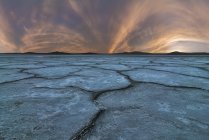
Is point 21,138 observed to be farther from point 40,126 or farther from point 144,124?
point 144,124

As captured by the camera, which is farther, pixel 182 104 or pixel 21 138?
pixel 182 104

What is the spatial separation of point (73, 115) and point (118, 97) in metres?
0.27

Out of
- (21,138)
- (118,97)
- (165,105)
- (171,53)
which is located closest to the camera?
(21,138)

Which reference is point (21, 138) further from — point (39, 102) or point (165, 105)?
point (165, 105)

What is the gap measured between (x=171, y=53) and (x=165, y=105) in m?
4.35

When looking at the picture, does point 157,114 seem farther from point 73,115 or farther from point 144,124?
point 73,115

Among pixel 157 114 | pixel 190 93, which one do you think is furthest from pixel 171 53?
pixel 157 114

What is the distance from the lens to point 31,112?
72 centimetres

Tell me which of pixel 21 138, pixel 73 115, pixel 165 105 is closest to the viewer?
pixel 21 138

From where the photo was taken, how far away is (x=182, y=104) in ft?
2.68

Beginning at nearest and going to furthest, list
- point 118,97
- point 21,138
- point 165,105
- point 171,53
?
point 21,138
point 165,105
point 118,97
point 171,53

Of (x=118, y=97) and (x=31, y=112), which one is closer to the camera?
(x=31, y=112)

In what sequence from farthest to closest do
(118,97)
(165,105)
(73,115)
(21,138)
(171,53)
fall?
1. (171,53)
2. (118,97)
3. (165,105)
4. (73,115)
5. (21,138)

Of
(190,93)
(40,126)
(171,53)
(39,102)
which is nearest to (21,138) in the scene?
(40,126)
